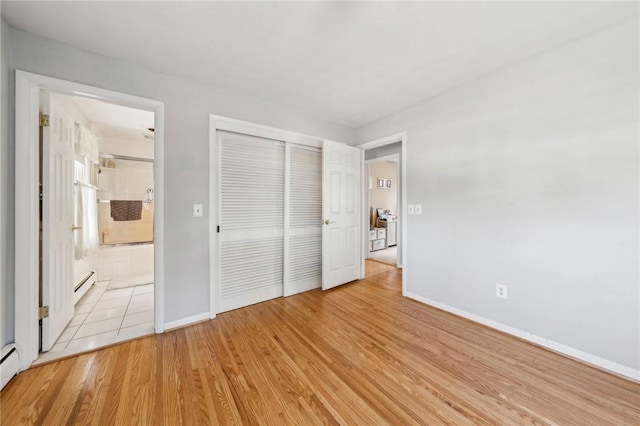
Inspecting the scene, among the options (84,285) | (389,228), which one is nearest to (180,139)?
(84,285)

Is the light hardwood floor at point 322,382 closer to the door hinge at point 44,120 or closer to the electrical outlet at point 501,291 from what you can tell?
the electrical outlet at point 501,291

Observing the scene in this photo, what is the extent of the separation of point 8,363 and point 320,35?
9.86 ft

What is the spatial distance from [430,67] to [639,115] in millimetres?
1404

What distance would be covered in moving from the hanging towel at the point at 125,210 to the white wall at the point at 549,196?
4.68 meters

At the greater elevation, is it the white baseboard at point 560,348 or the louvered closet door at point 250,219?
the louvered closet door at point 250,219

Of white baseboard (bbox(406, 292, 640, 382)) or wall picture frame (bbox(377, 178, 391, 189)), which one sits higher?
wall picture frame (bbox(377, 178, 391, 189))

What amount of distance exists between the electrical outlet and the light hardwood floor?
33 centimetres

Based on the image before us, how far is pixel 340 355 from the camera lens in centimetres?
182

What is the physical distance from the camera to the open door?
316cm

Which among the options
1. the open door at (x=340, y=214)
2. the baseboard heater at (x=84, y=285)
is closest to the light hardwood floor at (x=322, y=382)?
the open door at (x=340, y=214)

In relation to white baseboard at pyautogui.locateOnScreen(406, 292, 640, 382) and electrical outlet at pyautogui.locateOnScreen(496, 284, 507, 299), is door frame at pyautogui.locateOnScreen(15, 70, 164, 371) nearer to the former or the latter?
white baseboard at pyautogui.locateOnScreen(406, 292, 640, 382)

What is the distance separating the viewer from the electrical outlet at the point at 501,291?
2.15 metres

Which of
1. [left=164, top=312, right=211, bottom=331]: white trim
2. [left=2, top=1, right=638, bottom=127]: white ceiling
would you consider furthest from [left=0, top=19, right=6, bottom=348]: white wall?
[left=164, top=312, right=211, bottom=331]: white trim

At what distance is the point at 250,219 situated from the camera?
→ 107 inches
